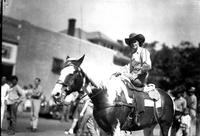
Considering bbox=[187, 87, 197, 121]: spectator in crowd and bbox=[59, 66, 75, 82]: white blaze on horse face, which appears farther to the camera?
bbox=[187, 87, 197, 121]: spectator in crowd

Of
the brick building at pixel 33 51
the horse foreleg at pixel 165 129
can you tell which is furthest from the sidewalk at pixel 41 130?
the brick building at pixel 33 51

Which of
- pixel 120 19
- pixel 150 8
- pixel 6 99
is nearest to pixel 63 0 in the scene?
pixel 120 19

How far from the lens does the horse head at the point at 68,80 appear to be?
17.7 feet

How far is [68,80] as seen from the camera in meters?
5.55

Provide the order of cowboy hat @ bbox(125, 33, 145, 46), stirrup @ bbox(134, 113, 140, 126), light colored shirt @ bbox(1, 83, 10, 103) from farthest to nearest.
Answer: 1. light colored shirt @ bbox(1, 83, 10, 103)
2. cowboy hat @ bbox(125, 33, 145, 46)
3. stirrup @ bbox(134, 113, 140, 126)

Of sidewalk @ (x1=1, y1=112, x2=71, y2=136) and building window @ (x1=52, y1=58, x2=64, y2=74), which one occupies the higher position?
building window @ (x1=52, y1=58, x2=64, y2=74)

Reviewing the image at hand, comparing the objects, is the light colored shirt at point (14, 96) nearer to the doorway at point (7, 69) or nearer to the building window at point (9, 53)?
the building window at point (9, 53)

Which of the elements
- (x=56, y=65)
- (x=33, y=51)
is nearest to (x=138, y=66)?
(x=33, y=51)

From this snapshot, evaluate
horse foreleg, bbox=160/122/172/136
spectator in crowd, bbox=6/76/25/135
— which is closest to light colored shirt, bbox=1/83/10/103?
spectator in crowd, bbox=6/76/25/135

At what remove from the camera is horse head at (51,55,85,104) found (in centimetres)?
540

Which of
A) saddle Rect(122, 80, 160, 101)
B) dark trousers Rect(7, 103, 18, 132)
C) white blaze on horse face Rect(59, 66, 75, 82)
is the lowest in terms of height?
dark trousers Rect(7, 103, 18, 132)

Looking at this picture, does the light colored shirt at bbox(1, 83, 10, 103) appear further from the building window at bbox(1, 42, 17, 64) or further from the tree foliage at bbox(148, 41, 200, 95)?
the tree foliage at bbox(148, 41, 200, 95)

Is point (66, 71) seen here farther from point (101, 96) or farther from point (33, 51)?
point (33, 51)

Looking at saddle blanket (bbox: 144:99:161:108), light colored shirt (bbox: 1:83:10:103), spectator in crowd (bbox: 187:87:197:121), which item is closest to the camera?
saddle blanket (bbox: 144:99:161:108)
